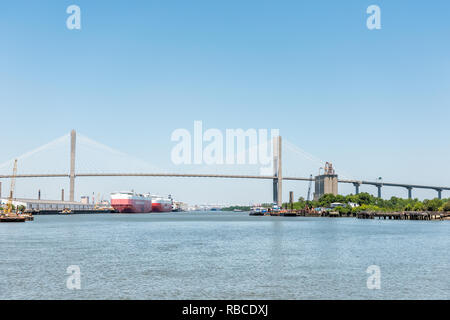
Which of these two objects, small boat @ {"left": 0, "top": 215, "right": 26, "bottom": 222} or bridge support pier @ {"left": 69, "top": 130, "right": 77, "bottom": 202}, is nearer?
small boat @ {"left": 0, "top": 215, "right": 26, "bottom": 222}

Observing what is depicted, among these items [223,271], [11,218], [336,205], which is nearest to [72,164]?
[11,218]

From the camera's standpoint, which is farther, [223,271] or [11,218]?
[11,218]

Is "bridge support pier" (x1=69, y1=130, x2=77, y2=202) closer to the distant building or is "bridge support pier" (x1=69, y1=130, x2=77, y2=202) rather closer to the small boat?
the small boat

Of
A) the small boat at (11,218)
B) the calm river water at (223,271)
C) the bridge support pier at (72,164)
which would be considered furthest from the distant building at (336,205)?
the calm river water at (223,271)

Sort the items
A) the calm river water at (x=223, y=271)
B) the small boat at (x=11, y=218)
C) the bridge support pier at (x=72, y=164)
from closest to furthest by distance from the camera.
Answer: the calm river water at (x=223, y=271) < the small boat at (x=11, y=218) < the bridge support pier at (x=72, y=164)

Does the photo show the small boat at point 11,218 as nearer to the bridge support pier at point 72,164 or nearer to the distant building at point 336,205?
the bridge support pier at point 72,164

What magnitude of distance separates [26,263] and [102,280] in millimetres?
8710

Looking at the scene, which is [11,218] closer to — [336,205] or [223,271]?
[223,271]

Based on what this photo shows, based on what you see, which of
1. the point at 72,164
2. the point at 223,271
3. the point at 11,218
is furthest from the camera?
the point at 72,164

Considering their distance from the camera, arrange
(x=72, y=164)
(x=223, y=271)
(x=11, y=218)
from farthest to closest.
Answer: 1. (x=72, y=164)
2. (x=11, y=218)
3. (x=223, y=271)

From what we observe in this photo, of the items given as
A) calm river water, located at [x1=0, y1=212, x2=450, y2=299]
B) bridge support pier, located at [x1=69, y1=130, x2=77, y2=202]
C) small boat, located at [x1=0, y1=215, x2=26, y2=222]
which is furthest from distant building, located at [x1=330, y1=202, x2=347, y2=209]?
calm river water, located at [x1=0, y1=212, x2=450, y2=299]

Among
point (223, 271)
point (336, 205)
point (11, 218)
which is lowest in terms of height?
point (223, 271)

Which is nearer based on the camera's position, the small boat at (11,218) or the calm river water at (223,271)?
the calm river water at (223,271)
